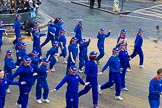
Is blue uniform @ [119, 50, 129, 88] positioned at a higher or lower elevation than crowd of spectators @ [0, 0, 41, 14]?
lower

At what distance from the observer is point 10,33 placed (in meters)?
24.7

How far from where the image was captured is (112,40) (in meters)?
23.8

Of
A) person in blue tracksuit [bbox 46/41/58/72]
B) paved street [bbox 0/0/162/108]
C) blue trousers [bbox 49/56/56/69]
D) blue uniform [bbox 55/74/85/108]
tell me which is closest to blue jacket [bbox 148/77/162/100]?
paved street [bbox 0/0/162/108]

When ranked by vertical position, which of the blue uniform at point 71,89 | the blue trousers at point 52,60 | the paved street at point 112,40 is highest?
the blue uniform at point 71,89

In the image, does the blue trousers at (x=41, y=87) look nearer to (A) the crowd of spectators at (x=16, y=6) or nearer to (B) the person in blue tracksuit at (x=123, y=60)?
(B) the person in blue tracksuit at (x=123, y=60)

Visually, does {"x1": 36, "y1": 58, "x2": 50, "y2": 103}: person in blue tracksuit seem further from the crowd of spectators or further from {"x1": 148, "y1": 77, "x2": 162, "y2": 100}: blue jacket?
the crowd of spectators

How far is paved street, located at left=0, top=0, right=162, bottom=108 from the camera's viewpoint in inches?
545

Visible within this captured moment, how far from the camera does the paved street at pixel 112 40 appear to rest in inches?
545

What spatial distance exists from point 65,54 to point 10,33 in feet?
24.1

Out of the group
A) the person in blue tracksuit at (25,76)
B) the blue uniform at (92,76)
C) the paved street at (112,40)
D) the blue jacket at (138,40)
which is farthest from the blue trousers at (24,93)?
the blue jacket at (138,40)

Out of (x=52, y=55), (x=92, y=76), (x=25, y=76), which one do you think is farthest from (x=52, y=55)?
(x=25, y=76)

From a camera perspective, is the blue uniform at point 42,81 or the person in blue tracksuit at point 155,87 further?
the blue uniform at point 42,81

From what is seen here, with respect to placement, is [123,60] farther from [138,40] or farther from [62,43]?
[62,43]

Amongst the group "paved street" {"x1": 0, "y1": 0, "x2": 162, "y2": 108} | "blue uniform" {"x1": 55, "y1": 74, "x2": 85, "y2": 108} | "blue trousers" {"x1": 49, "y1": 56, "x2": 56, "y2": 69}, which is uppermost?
"blue uniform" {"x1": 55, "y1": 74, "x2": 85, "y2": 108}
